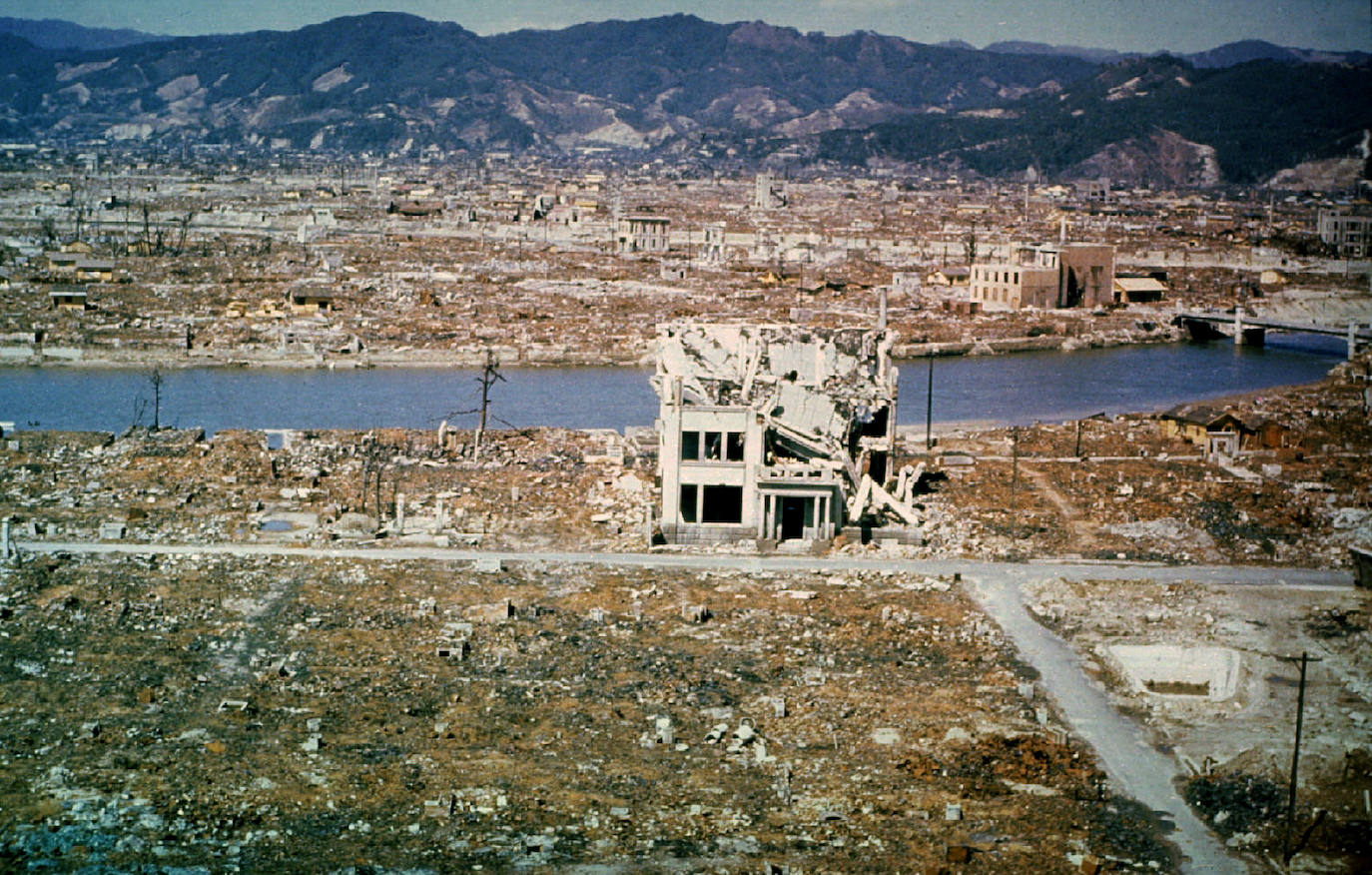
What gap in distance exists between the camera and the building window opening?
765 inches

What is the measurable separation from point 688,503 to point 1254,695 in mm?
7876

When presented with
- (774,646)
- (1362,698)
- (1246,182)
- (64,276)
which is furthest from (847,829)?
(1246,182)

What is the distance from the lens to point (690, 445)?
19516 mm

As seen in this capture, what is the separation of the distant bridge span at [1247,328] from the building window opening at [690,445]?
87.1ft

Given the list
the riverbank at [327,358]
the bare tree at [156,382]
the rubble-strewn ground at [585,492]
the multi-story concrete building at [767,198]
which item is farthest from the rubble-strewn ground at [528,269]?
the rubble-strewn ground at [585,492]

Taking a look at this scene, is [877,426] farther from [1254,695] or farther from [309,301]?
[309,301]

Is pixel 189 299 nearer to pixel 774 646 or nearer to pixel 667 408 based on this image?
pixel 667 408

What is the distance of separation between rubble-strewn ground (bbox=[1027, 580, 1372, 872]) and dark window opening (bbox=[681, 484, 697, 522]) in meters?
4.70

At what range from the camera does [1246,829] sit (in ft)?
35.0

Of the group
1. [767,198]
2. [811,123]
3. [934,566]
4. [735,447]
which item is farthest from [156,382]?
[811,123]

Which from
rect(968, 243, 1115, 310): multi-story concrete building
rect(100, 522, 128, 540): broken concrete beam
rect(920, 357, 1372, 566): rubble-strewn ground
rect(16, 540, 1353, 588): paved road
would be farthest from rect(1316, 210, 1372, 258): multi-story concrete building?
rect(100, 522, 128, 540): broken concrete beam

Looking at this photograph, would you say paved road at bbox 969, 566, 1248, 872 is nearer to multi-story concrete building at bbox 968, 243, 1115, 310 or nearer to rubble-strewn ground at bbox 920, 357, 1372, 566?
rubble-strewn ground at bbox 920, 357, 1372, 566

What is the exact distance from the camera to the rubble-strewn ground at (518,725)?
1038cm

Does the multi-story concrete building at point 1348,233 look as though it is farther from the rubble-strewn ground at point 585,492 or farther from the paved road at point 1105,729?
the paved road at point 1105,729
